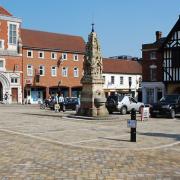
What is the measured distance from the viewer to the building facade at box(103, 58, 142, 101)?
7069 centimetres

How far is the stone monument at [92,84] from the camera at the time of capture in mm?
23641

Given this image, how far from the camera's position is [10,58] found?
5884 centimetres

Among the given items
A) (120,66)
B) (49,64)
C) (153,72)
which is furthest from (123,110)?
(120,66)

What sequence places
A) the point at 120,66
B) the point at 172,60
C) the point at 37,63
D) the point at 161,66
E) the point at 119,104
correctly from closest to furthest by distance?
the point at 119,104 → the point at 172,60 → the point at 161,66 → the point at 37,63 → the point at 120,66

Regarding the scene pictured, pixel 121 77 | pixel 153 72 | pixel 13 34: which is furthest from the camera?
pixel 121 77

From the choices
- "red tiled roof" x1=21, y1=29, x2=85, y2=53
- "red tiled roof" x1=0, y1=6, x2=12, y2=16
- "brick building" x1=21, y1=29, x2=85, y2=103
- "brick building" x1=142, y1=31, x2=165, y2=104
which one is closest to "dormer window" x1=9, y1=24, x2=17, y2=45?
"red tiled roof" x1=21, y1=29, x2=85, y2=53

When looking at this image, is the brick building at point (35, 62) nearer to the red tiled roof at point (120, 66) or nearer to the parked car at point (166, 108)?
the red tiled roof at point (120, 66)

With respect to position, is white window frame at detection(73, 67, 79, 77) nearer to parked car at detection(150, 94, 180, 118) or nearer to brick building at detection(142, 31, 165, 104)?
brick building at detection(142, 31, 165, 104)

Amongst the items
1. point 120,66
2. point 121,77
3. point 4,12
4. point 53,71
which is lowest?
point 121,77

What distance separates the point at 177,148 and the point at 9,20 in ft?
168

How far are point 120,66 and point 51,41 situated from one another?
1549cm

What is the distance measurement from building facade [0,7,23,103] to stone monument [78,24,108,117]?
117ft

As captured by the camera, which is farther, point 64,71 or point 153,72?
point 64,71

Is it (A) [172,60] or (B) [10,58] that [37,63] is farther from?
(A) [172,60]
